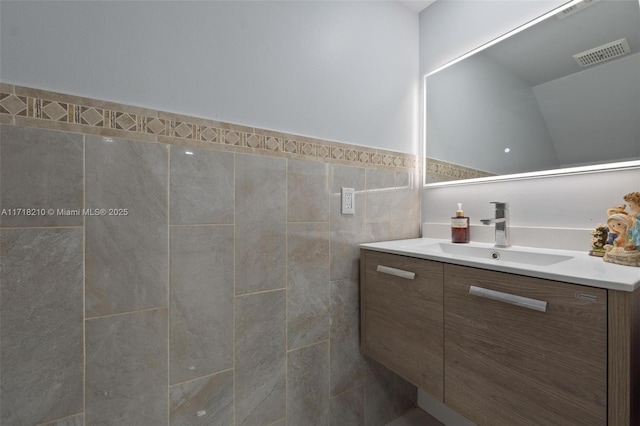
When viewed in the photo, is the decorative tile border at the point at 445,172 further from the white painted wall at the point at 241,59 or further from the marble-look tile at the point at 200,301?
the marble-look tile at the point at 200,301

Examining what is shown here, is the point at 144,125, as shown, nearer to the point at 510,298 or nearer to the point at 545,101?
the point at 510,298

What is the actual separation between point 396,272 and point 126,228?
0.93m

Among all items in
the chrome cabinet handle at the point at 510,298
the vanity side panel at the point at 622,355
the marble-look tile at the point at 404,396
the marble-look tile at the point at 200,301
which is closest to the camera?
the vanity side panel at the point at 622,355

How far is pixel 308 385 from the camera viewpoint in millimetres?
1174

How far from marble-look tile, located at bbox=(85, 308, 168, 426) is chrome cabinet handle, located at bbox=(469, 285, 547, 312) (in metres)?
0.96

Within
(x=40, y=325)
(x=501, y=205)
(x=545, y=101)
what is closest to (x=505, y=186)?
(x=501, y=205)

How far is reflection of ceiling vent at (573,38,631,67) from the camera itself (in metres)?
0.96

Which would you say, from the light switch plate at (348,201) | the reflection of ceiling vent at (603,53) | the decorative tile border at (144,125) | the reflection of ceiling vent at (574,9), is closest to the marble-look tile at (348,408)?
the light switch plate at (348,201)

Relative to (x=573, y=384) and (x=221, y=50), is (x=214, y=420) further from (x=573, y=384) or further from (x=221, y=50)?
(x=221, y=50)

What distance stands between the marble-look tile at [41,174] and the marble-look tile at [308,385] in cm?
90

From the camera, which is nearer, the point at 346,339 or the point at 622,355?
the point at 622,355

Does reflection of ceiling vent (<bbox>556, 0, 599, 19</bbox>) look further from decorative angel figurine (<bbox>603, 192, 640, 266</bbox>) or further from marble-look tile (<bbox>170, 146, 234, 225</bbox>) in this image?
marble-look tile (<bbox>170, 146, 234, 225</bbox>)

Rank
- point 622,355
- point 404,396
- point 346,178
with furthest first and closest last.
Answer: point 404,396 → point 346,178 → point 622,355

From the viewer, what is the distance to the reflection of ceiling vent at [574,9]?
102 centimetres
